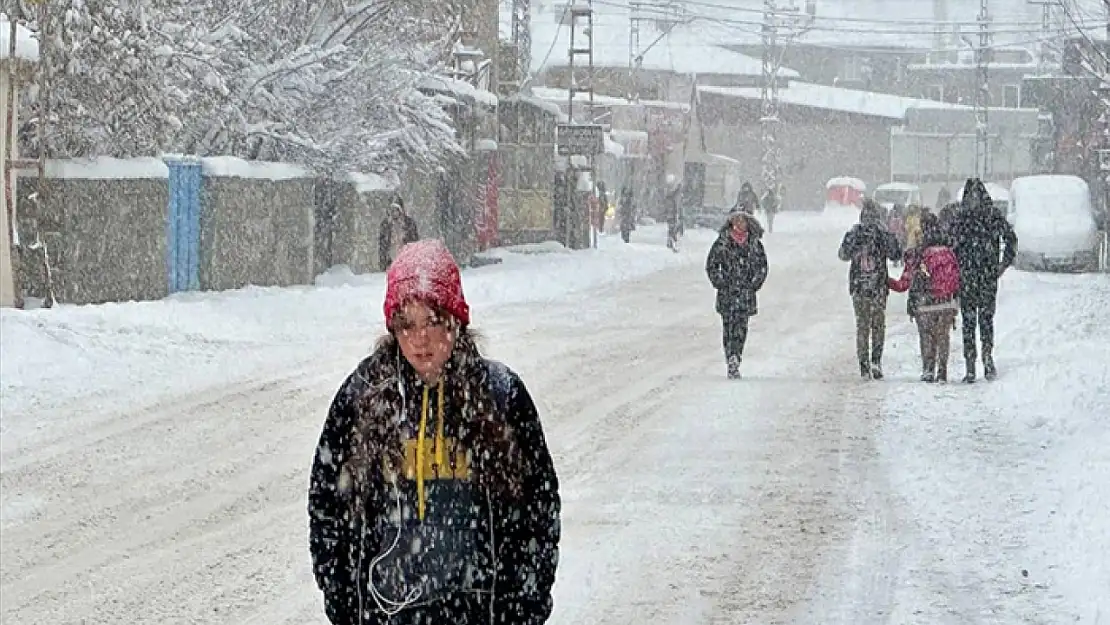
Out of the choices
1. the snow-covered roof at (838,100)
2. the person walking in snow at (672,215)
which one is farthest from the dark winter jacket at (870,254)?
the snow-covered roof at (838,100)

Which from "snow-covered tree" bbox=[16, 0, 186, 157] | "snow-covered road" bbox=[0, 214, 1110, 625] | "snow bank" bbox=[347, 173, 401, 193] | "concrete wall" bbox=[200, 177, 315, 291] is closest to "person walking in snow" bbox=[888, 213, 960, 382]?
"snow-covered road" bbox=[0, 214, 1110, 625]

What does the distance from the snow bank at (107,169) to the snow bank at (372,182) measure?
6.74 meters

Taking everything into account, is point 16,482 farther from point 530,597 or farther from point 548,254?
point 548,254

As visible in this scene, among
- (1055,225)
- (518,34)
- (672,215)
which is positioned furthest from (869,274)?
(672,215)

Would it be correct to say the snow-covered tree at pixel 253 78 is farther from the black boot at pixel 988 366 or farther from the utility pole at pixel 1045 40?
the utility pole at pixel 1045 40

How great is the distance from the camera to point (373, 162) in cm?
3184

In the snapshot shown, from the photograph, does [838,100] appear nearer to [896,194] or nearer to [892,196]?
[892,196]

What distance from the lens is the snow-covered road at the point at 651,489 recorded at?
26.0 feet

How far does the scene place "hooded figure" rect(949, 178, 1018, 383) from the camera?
51.5ft

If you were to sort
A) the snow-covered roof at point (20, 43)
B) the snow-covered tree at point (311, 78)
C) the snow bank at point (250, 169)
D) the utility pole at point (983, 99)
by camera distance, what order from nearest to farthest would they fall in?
the snow-covered roof at point (20, 43)
the snow bank at point (250, 169)
the snow-covered tree at point (311, 78)
the utility pole at point (983, 99)

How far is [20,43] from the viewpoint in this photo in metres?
20.4

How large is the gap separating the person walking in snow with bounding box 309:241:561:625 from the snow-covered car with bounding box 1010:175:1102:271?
3438cm

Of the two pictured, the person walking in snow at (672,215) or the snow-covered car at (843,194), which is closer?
the person walking in snow at (672,215)

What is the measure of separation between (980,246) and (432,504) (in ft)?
41.1
